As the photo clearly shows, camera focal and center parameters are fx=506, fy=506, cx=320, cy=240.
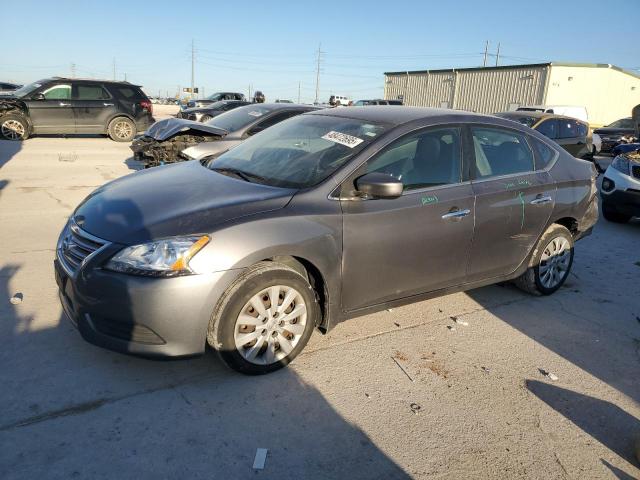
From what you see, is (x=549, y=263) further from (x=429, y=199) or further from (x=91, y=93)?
(x=91, y=93)

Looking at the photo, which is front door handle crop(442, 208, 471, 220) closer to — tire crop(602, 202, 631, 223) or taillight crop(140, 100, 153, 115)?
tire crop(602, 202, 631, 223)

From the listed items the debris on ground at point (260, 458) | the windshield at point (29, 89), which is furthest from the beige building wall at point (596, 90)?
the debris on ground at point (260, 458)

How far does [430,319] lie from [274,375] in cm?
158

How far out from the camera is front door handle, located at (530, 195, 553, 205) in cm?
436

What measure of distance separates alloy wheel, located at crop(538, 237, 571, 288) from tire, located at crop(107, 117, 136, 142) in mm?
13206

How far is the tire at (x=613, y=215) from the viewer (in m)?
8.12

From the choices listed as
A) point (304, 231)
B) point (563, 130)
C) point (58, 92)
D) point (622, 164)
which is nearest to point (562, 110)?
point (563, 130)

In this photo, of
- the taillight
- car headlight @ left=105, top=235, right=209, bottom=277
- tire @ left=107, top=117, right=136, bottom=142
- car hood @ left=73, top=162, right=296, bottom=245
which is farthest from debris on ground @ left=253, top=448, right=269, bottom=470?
the taillight

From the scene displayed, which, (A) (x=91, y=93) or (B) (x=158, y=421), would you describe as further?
(A) (x=91, y=93)

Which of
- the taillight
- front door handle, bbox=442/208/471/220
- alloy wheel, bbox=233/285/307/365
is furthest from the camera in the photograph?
the taillight

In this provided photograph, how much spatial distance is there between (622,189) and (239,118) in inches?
243

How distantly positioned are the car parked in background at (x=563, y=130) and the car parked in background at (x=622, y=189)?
4.00 meters

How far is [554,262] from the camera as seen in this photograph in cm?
481

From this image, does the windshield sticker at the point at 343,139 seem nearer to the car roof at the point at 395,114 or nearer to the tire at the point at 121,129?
the car roof at the point at 395,114
